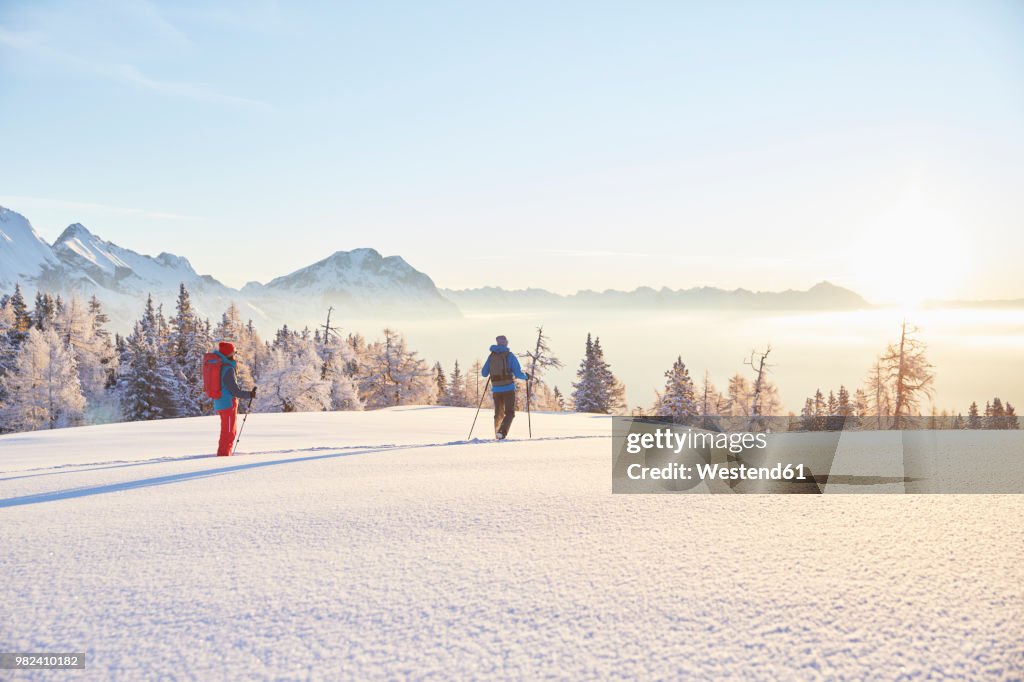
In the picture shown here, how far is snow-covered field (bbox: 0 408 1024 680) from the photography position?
2.17m

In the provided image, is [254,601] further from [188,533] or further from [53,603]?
[188,533]

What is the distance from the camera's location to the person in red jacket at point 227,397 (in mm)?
9180

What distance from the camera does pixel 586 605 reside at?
2.54 m

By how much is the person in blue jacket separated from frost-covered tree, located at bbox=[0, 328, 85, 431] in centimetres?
5370

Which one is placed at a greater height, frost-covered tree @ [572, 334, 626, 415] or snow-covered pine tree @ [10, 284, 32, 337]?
snow-covered pine tree @ [10, 284, 32, 337]

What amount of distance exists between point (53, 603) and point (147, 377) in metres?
61.1

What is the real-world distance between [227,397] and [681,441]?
24.0 ft

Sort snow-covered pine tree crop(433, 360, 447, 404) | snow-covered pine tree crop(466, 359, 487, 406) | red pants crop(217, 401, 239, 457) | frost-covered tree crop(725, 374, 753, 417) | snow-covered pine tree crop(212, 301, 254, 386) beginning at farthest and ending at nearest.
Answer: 1. snow-covered pine tree crop(433, 360, 447, 404)
2. snow-covered pine tree crop(466, 359, 487, 406)
3. frost-covered tree crop(725, 374, 753, 417)
4. snow-covered pine tree crop(212, 301, 254, 386)
5. red pants crop(217, 401, 239, 457)

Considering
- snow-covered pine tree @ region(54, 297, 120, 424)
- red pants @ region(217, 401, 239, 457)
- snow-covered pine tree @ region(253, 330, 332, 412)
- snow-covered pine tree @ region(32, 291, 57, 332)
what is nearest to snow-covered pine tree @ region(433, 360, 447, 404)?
snow-covered pine tree @ region(253, 330, 332, 412)

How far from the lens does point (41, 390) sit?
160ft

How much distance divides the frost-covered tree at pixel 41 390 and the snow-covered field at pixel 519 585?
2225 inches

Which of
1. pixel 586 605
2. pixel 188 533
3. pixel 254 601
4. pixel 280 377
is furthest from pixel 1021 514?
pixel 280 377

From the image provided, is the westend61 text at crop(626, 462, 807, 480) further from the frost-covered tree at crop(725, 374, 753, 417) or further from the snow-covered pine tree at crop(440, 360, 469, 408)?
the frost-covered tree at crop(725, 374, 753, 417)

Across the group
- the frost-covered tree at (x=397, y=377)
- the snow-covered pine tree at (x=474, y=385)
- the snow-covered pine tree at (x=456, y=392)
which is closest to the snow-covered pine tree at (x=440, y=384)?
the snow-covered pine tree at (x=456, y=392)
